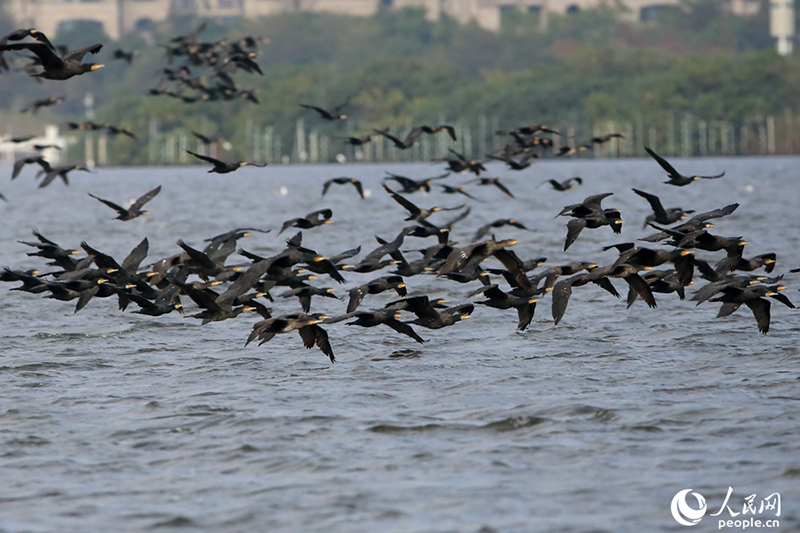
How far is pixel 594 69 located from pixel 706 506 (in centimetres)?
17299

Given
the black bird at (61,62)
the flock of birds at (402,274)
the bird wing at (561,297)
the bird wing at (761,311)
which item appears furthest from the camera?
the bird wing at (761,311)

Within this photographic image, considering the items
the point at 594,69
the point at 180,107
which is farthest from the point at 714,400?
the point at 594,69

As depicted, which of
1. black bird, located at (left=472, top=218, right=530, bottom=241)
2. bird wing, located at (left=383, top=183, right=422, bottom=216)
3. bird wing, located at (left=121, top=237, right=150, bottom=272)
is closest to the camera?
bird wing, located at (left=383, top=183, right=422, bottom=216)

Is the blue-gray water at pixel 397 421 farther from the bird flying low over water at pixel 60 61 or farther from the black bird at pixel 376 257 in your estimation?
the bird flying low over water at pixel 60 61

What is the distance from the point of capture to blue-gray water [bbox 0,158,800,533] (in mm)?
12367

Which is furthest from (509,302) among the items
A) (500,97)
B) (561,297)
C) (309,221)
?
→ (500,97)

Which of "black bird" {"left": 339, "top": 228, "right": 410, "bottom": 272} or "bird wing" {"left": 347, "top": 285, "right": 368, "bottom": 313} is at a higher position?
"black bird" {"left": 339, "top": 228, "right": 410, "bottom": 272}

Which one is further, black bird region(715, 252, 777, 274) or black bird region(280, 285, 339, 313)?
black bird region(715, 252, 777, 274)

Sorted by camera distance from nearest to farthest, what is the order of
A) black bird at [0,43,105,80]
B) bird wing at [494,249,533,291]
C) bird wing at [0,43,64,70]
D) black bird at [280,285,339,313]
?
bird wing at [0,43,64,70], black bird at [0,43,105,80], bird wing at [494,249,533,291], black bird at [280,285,339,313]

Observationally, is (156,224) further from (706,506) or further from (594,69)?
(594,69)

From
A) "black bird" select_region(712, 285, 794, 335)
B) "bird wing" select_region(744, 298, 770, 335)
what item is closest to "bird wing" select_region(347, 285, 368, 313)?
"black bird" select_region(712, 285, 794, 335)

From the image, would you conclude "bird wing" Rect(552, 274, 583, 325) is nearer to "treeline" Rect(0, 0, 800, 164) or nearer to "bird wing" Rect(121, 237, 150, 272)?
"bird wing" Rect(121, 237, 150, 272)

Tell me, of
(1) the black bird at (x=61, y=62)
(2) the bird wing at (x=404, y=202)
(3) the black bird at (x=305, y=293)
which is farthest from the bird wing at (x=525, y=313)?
(1) the black bird at (x=61, y=62)

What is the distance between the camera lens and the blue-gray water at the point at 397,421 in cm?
1237
